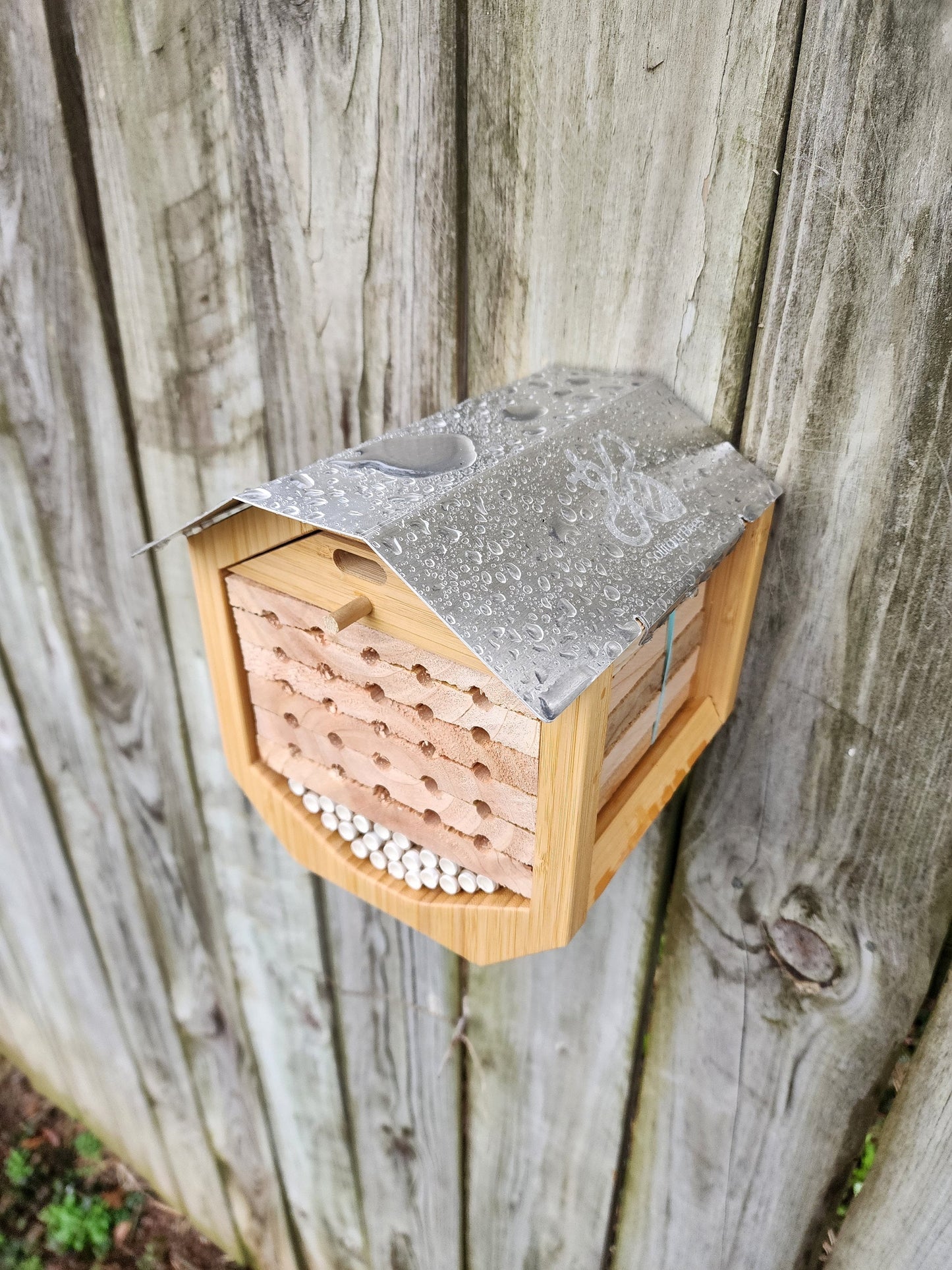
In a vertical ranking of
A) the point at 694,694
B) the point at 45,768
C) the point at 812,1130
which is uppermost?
the point at 694,694

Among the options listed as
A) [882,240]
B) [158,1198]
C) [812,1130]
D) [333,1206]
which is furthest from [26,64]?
[158,1198]

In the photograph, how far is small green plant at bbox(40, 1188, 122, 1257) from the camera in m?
1.58

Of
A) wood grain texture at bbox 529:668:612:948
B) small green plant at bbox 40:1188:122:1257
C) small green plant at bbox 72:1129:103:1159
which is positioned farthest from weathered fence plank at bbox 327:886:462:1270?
small green plant at bbox 72:1129:103:1159

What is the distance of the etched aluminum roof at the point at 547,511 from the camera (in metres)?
0.41

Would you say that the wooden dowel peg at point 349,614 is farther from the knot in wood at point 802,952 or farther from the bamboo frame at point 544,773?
the knot in wood at point 802,952

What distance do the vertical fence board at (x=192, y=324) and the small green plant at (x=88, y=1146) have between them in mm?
953

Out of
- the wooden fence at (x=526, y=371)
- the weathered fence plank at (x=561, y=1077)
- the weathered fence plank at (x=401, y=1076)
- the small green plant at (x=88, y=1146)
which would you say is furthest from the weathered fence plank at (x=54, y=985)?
the weathered fence plank at (x=561, y=1077)

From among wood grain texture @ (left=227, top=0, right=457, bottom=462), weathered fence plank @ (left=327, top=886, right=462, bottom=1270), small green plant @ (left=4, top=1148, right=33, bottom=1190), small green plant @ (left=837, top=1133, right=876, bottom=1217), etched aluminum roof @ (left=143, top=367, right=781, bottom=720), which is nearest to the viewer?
etched aluminum roof @ (left=143, top=367, right=781, bottom=720)

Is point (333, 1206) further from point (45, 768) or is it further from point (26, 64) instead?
point (26, 64)

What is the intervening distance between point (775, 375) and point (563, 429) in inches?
6.2

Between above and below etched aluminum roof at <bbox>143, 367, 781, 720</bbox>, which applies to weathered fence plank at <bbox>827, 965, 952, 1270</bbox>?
below

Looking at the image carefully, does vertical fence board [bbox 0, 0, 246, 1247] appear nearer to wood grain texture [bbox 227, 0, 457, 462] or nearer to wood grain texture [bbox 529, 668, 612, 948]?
wood grain texture [bbox 227, 0, 457, 462]

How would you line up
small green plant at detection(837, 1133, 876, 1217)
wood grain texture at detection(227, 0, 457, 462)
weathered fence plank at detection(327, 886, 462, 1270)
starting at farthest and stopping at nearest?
weathered fence plank at detection(327, 886, 462, 1270)
small green plant at detection(837, 1133, 876, 1217)
wood grain texture at detection(227, 0, 457, 462)

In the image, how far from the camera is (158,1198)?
5.55ft
